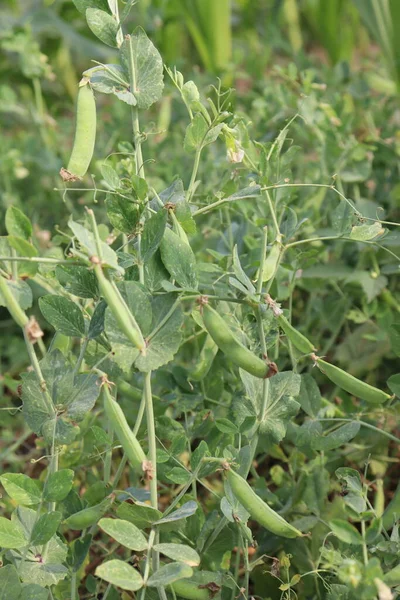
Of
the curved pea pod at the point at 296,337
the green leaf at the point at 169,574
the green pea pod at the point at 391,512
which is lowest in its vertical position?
the green pea pod at the point at 391,512

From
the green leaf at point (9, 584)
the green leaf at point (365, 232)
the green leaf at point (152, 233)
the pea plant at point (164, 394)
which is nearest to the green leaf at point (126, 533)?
the pea plant at point (164, 394)

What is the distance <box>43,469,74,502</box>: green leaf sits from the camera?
64 cm

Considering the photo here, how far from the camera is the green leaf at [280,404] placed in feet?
2.34

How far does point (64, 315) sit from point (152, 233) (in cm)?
11

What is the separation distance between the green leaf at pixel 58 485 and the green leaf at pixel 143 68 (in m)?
0.33

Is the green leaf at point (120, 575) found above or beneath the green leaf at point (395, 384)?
above

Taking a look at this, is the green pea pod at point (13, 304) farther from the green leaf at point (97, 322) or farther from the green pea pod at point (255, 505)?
the green pea pod at point (255, 505)

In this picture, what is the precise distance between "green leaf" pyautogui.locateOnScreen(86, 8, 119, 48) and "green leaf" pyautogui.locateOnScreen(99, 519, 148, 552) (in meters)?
0.42

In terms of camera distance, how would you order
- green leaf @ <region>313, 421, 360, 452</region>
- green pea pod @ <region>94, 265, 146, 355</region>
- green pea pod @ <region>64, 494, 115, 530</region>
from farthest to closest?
green leaf @ <region>313, 421, 360, 452</region> < green pea pod @ <region>64, 494, 115, 530</region> < green pea pod @ <region>94, 265, 146, 355</region>

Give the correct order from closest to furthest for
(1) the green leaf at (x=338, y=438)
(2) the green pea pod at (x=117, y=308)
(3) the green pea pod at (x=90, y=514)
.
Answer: (2) the green pea pod at (x=117, y=308) → (3) the green pea pod at (x=90, y=514) → (1) the green leaf at (x=338, y=438)

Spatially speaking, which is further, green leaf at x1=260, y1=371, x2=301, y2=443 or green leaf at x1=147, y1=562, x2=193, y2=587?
green leaf at x1=260, y1=371, x2=301, y2=443

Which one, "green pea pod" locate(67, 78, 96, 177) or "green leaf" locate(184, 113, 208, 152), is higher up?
"green pea pod" locate(67, 78, 96, 177)

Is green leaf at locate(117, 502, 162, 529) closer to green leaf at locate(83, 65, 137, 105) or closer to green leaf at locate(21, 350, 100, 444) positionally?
green leaf at locate(21, 350, 100, 444)

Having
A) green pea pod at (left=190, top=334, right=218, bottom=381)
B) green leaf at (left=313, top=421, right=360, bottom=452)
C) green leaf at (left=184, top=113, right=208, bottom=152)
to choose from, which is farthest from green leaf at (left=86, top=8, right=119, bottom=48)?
green leaf at (left=313, top=421, right=360, bottom=452)
